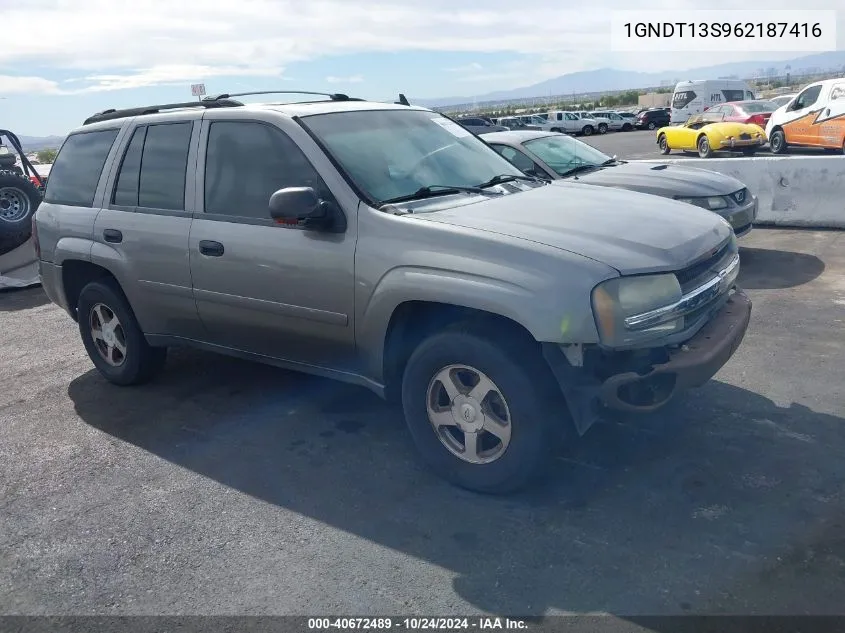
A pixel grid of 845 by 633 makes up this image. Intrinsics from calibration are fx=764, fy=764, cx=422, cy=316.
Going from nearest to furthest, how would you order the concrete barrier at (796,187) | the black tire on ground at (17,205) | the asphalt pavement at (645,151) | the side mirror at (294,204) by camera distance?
1. the side mirror at (294,204)
2. the concrete barrier at (796,187)
3. the black tire on ground at (17,205)
4. the asphalt pavement at (645,151)

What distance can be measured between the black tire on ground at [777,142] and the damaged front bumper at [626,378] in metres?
18.9

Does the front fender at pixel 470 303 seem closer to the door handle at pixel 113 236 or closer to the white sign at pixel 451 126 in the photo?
the white sign at pixel 451 126

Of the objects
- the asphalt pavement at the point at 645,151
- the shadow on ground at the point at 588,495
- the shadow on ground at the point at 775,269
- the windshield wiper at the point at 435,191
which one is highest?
the windshield wiper at the point at 435,191

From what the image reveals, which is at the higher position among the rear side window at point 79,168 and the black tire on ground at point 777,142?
the rear side window at point 79,168

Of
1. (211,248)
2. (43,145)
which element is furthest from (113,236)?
(43,145)

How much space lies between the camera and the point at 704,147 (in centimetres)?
2164

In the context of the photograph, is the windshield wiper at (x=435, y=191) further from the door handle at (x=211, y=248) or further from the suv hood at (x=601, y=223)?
the door handle at (x=211, y=248)

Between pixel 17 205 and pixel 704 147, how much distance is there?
17.8 m

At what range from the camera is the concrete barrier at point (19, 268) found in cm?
957

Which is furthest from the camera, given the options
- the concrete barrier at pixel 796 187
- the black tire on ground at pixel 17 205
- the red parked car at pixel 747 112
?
the red parked car at pixel 747 112

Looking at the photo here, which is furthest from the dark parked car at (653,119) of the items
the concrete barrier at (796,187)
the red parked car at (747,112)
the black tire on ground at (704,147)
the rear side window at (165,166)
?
the rear side window at (165,166)

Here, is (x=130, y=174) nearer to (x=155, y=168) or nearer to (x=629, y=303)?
(x=155, y=168)

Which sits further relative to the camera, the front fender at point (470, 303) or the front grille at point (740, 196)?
the front grille at point (740, 196)

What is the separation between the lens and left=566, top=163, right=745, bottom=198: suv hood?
7410 mm
